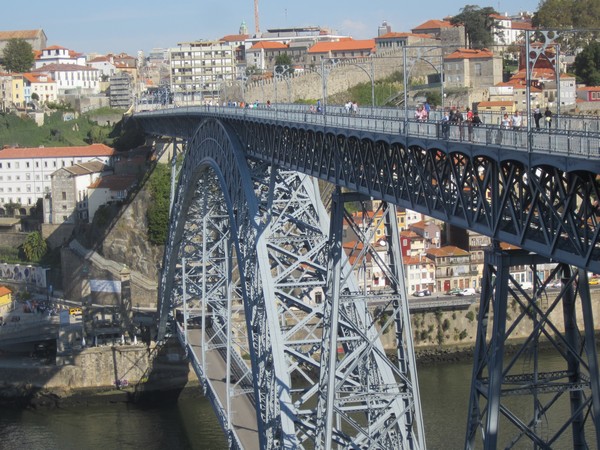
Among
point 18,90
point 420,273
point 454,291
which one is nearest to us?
point 454,291

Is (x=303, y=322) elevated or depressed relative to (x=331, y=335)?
depressed

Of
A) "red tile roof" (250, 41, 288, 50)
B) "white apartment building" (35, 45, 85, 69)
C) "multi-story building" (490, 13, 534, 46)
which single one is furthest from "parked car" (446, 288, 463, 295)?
"white apartment building" (35, 45, 85, 69)

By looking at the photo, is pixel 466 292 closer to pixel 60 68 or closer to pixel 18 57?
pixel 60 68

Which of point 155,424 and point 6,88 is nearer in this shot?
point 155,424

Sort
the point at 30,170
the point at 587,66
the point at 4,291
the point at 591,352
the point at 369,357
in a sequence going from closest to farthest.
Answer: the point at 591,352, the point at 369,357, the point at 587,66, the point at 4,291, the point at 30,170

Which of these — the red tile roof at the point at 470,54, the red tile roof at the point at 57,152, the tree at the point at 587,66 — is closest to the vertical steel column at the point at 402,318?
the tree at the point at 587,66

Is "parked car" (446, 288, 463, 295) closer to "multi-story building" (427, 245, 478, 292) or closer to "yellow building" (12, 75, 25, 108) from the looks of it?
"multi-story building" (427, 245, 478, 292)

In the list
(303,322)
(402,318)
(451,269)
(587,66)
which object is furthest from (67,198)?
(402,318)
